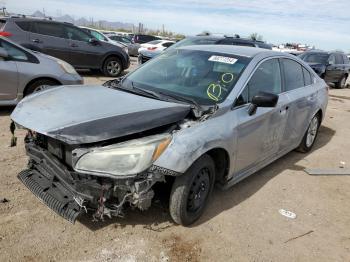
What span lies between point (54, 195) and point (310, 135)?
4.47 meters

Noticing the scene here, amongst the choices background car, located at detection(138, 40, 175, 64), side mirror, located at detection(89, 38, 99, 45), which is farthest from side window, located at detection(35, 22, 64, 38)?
background car, located at detection(138, 40, 175, 64)

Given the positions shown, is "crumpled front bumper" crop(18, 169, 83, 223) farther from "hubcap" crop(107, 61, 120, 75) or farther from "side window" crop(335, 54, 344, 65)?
"side window" crop(335, 54, 344, 65)

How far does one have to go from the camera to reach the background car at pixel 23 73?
6.67m

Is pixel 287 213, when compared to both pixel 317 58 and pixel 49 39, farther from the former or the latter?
pixel 317 58

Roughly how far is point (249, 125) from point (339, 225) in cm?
146

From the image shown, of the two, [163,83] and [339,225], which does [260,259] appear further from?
[163,83]

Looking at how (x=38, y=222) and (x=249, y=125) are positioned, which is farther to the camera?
(x=249, y=125)

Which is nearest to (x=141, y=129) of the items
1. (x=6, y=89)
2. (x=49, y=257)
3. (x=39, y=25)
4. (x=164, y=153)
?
(x=164, y=153)

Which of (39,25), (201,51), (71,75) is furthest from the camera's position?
(39,25)

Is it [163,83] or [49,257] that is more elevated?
[163,83]

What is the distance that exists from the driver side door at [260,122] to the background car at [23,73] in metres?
4.02

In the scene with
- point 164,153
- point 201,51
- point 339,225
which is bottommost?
point 339,225

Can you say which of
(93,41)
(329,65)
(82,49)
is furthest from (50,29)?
(329,65)

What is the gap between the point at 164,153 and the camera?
10.4 feet
